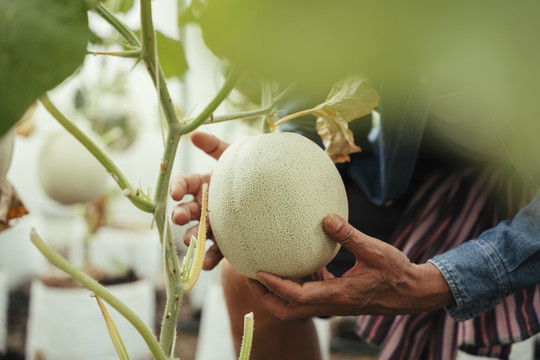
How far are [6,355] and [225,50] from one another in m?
1.97

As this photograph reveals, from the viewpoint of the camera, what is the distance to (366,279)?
1.72 feet

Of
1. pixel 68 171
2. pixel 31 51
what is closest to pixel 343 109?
pixel 31 51

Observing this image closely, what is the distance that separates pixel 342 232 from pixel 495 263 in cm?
25

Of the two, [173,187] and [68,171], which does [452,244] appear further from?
[68,171]

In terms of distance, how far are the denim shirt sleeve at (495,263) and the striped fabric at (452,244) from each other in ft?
0.54

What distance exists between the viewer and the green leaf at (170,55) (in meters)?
0.63

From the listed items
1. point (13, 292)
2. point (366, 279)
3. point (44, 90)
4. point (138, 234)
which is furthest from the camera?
point (138, 234)

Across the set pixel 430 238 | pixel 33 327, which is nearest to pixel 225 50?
pixel 430 238

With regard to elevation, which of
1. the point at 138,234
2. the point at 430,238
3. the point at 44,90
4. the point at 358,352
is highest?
the point at 44,90

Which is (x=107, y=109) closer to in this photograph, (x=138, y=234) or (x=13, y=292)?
→ (x=138, y=234)

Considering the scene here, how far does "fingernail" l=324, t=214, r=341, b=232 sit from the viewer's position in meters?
0.46

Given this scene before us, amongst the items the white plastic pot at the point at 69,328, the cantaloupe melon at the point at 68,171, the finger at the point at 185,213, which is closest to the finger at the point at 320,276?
the finger at the point at 185,213

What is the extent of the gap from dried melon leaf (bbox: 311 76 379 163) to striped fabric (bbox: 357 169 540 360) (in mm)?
322

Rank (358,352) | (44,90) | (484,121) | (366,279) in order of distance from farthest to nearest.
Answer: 1. (358,352)
2. (484,121)
3. (366,279)
4. (44,90)
